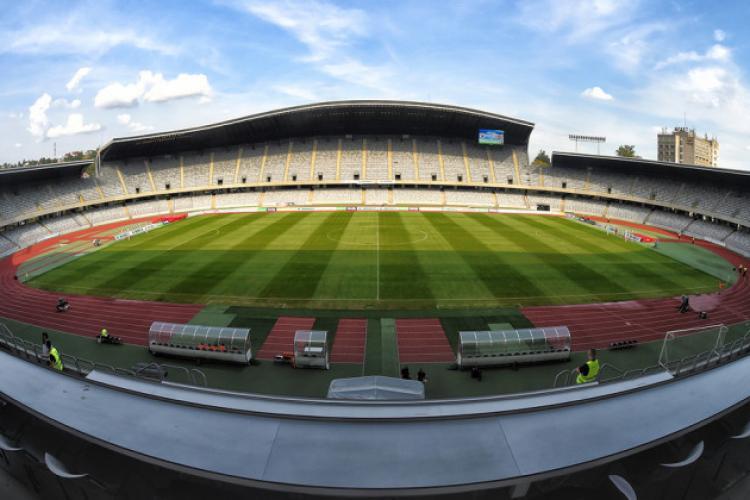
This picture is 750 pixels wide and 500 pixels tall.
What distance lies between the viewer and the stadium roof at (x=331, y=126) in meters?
63.6

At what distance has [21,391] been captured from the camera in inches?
203

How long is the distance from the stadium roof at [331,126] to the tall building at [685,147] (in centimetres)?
10734

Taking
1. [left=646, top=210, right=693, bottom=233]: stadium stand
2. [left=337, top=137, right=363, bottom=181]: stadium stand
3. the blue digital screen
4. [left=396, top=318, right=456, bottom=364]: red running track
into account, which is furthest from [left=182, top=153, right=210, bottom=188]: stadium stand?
[left=646, top=210, right=693, bottom=233]: stadium stand

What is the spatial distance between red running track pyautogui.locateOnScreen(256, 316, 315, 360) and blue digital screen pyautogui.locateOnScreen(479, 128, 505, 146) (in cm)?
5819

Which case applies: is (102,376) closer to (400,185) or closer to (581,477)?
(581,477)

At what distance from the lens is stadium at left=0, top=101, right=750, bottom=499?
4152mm

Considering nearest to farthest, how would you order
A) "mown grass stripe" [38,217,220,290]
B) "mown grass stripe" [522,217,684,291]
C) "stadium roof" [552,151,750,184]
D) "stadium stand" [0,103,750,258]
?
"mown grass stripe" [522,217,684,291] → "mown grass stripe" [38,217,220,290] → "stadium roof" [552,151,750,184] → "stadium stand" [0,103,750,258]

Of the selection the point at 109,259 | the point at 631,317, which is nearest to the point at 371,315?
the point at 631,317

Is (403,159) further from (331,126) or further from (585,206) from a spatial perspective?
(585,206)

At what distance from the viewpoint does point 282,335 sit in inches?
733

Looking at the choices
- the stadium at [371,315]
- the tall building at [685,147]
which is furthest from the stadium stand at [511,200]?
the tall building at [685,147]

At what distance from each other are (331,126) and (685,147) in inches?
5424

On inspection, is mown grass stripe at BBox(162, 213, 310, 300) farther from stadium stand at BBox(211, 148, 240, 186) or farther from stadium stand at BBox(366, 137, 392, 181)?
stadium stand at BBox(211, 148, 240, 186)

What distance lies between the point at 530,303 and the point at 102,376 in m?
20.7
